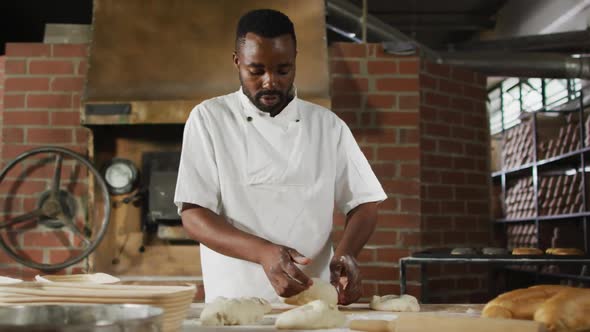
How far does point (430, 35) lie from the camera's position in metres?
8.59

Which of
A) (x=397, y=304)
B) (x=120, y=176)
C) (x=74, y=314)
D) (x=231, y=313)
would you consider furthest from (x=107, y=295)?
(x=120, y=176)

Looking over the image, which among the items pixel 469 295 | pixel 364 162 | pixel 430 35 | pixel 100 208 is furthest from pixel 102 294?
pixel 430 35

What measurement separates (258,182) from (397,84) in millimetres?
1870

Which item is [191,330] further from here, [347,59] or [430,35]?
[430,35]

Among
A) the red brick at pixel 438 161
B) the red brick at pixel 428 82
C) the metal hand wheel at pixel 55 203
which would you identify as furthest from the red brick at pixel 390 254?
the metal hand wheel at pixel 55 203

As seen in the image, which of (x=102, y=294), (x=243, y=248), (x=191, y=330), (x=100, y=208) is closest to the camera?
(x=102, y=294)

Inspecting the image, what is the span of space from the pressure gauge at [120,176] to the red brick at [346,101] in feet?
3.33

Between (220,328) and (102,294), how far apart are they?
29cm

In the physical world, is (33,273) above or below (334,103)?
below

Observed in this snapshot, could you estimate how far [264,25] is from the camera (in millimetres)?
1573

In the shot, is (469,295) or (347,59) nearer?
(347,59)

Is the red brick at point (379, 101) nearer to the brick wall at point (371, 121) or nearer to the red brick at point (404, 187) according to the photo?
the brick wall at point (371, 121)

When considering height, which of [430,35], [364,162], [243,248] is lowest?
[243,248]

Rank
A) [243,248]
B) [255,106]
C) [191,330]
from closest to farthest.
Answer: [191,330]
[243,248]
[255,106]
